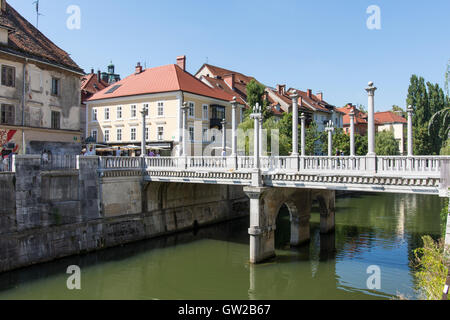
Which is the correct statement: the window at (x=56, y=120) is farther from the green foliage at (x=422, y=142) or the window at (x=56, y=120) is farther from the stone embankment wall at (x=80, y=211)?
the green foliage at (x=422, y=142)

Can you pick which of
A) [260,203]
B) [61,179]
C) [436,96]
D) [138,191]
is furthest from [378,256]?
[436,96]

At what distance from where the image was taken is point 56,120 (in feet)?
102

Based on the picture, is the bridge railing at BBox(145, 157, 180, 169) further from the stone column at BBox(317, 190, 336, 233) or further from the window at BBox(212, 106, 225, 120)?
the window at BBox(212, 106, 225, 120)

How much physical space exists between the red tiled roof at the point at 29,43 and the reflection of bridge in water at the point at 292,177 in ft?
34.7

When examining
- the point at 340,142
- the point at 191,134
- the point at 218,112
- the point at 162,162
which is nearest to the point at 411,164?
the point at 162,162

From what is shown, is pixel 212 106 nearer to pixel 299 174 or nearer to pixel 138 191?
pixel 138 191

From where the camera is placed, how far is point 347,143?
53500 mm

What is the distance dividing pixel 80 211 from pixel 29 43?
585 inches

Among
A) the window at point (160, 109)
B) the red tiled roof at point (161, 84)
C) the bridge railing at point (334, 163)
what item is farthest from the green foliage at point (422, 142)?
the bridge railing at point (334, 163)

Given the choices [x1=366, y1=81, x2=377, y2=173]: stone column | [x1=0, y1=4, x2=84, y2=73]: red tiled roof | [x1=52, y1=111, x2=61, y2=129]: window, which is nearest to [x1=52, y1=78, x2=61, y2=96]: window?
[x1=0, y1=4, x2=84, y2=73]: red tiled roof

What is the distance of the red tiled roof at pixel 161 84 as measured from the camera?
42.5m

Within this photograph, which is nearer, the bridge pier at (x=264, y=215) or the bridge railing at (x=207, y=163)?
the bridge pier at (x=264, y=215)

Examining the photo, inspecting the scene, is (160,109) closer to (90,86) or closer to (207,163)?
(90,86)

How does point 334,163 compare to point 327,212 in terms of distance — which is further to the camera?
point 327,212
